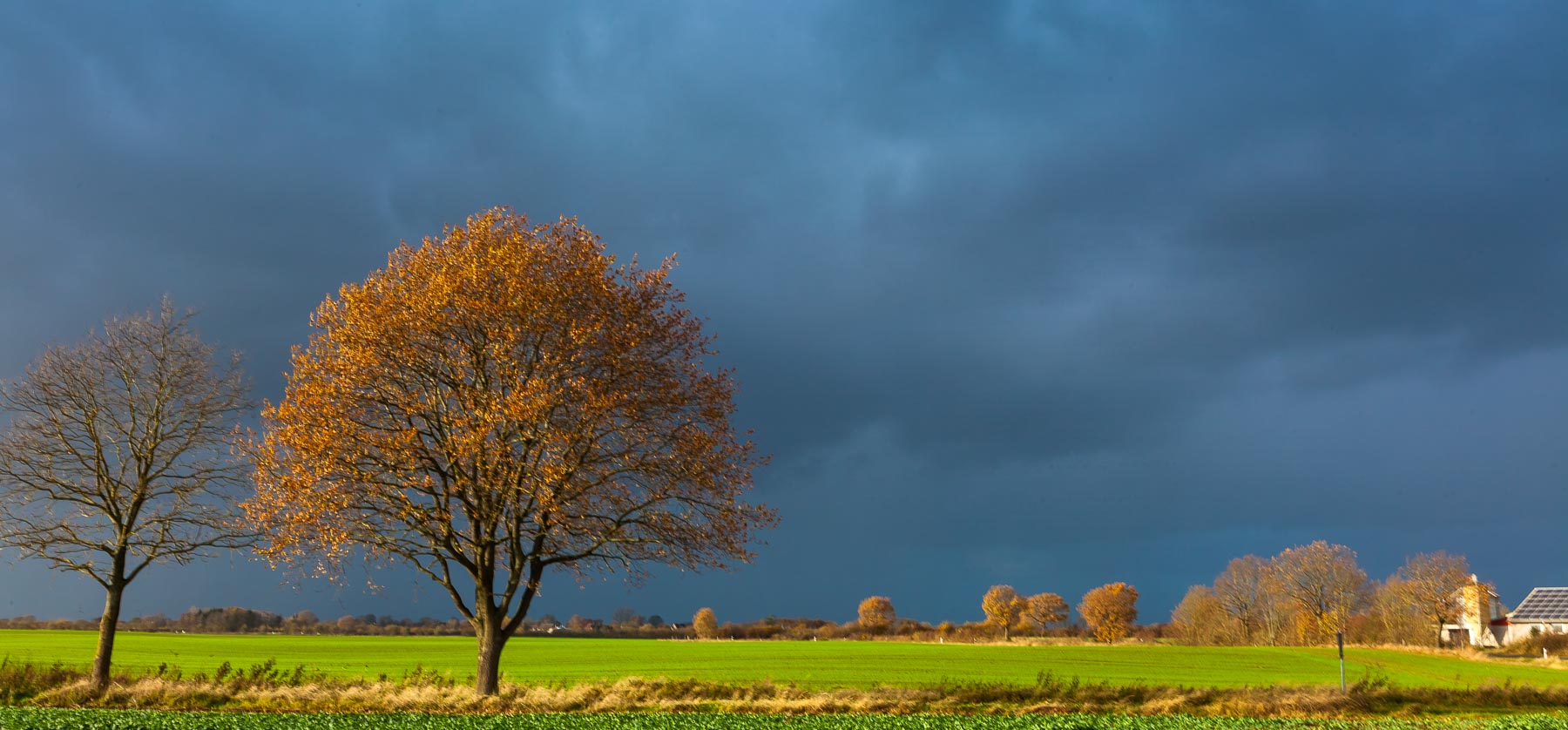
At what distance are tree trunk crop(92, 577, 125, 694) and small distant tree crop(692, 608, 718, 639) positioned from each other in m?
95.8

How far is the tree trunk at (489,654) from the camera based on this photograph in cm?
2798

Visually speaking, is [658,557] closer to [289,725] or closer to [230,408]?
[289,725]

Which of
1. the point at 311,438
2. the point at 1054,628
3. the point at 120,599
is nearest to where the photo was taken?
the point at 311,438

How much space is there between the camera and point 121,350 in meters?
33.9

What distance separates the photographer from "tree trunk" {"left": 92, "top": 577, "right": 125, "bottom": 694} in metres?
31.0

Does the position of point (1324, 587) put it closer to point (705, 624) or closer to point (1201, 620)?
point (1201, 620)

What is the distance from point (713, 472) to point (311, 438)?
10881 millimetres

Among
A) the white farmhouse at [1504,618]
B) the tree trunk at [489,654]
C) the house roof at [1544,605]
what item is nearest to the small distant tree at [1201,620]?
the white farmhouse at [1504,618]

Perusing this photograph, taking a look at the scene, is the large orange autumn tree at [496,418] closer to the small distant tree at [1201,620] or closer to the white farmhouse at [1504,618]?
the small distant tree at [1201,620]

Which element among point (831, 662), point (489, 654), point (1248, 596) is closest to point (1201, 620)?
point (1248, 596)

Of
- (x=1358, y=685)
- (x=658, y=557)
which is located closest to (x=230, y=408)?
(x=658, y=557)

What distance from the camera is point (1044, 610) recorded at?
145000mm

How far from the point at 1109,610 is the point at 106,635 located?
131803 millimetres

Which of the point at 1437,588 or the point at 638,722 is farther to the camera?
the point at 1437,588
